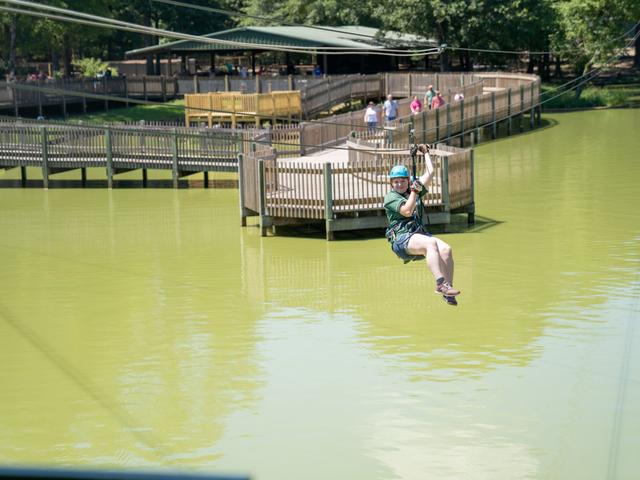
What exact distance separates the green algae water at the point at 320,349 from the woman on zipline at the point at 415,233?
2038 millimetres

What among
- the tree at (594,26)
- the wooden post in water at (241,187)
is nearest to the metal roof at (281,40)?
the tree at (594,26)

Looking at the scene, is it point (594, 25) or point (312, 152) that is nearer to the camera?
point (312, 152)

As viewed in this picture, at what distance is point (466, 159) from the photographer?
28.6 meters

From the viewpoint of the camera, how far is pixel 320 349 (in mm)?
18438

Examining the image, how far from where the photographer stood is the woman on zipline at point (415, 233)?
13.9m

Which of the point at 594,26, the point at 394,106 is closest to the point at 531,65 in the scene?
the point at 594,26

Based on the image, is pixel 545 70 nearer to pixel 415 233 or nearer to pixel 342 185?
Result: pixel 342 185

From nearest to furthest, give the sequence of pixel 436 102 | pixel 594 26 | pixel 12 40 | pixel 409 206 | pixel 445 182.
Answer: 1. pixel 409 206
2. pixel 445 182
3. pixel 436 102
4. pixel 12 40
5. pixel 594 26

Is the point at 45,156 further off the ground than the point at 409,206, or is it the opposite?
the point at 409,206

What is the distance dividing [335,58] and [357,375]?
167 feet

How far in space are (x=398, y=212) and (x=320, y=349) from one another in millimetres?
4983

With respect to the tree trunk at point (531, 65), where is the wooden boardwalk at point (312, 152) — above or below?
below

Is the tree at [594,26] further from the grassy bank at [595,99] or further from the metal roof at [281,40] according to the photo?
the metal roof at [281,40]

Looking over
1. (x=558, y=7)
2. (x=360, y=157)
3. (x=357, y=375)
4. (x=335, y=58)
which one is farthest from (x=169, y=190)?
(x=558, y=7)
